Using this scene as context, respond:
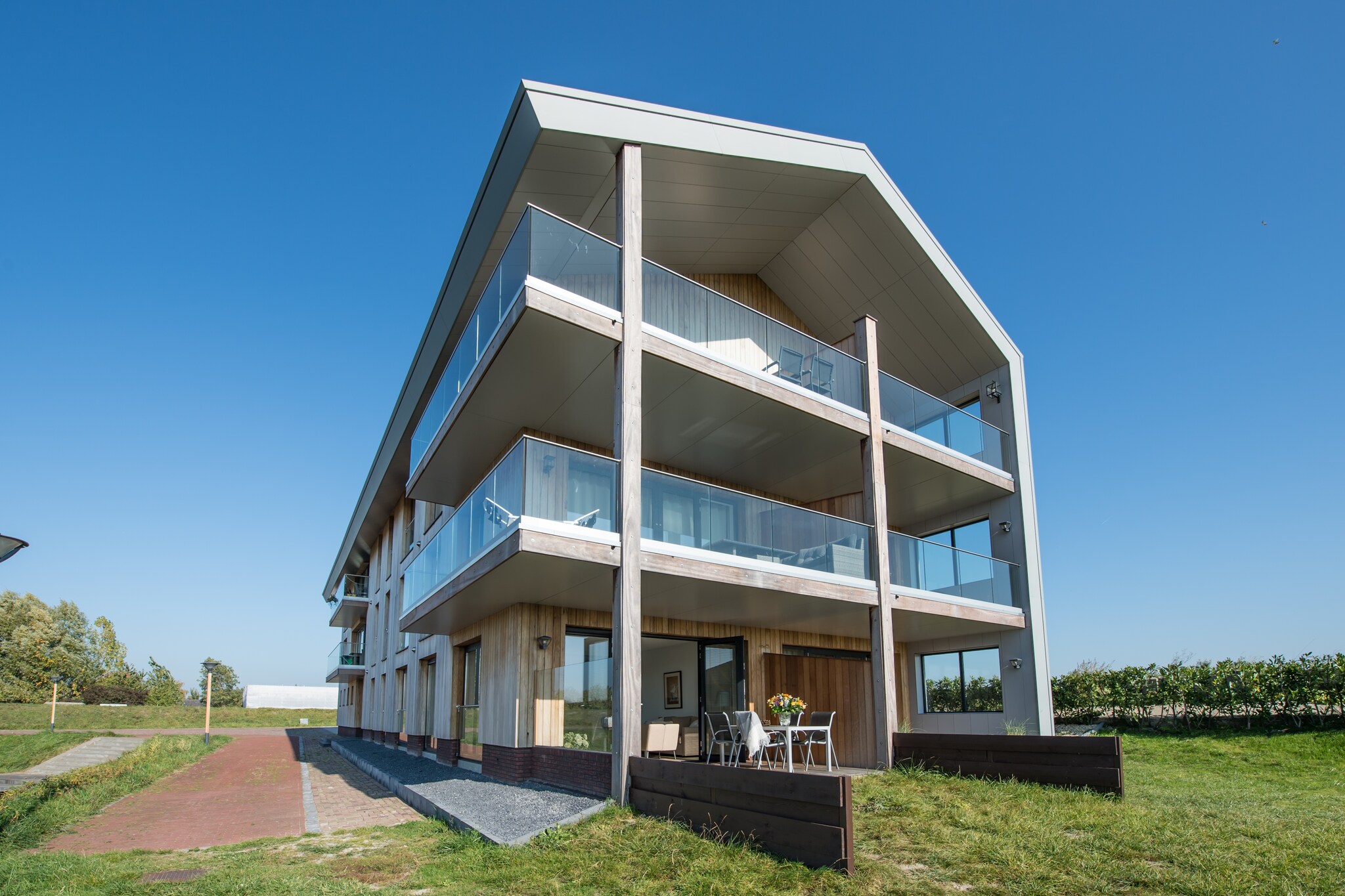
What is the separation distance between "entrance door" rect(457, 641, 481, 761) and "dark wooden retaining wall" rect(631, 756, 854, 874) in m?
7.09

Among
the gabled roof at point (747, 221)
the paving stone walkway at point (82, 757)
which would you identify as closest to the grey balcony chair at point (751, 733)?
the gabled roof at point (747, 221)

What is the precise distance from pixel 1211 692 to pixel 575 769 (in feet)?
50.6

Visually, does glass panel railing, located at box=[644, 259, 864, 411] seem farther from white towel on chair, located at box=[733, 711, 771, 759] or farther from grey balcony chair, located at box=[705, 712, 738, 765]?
grey balcony chair, located at box=[705, 712, 738, 765]

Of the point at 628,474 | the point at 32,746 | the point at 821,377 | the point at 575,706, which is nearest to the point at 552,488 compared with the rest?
the point at 628,474

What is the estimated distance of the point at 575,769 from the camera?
1040cm

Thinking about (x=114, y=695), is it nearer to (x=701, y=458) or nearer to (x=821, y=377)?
(x=701, y=458)

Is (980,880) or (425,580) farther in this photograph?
(425,580)

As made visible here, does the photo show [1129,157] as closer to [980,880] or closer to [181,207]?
[980,880]

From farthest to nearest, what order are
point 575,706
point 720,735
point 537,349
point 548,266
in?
point 720,735
point 575,706
point 537,349
point 548,266

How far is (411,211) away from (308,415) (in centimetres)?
616

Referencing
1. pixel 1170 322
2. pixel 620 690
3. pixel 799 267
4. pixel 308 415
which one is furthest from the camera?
pixel 308 415

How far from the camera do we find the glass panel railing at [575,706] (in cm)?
1131

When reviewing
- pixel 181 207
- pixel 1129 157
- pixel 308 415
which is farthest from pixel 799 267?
pixel 308 415

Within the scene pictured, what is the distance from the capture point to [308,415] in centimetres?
2119
